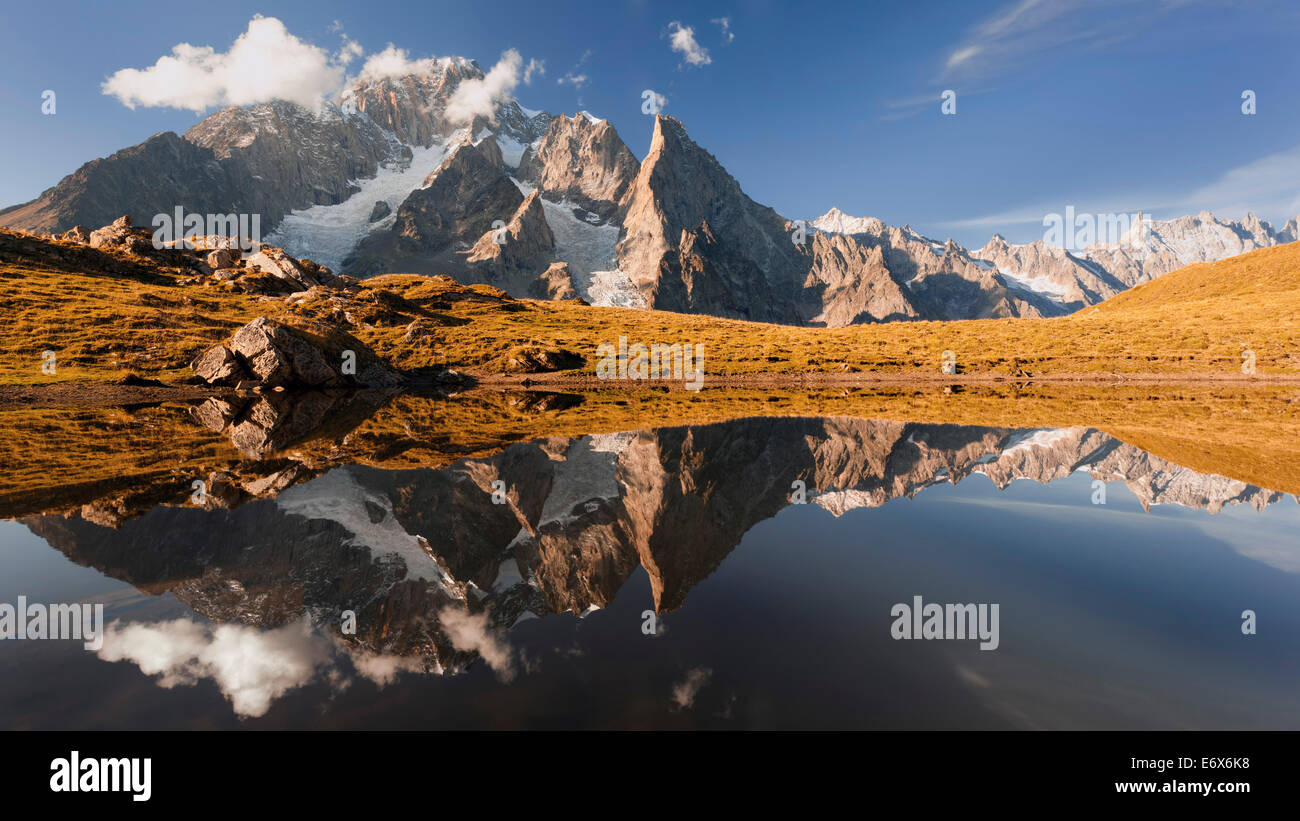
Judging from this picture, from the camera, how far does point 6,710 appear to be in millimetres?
6770

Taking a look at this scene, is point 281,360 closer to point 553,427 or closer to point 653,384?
point 653,384

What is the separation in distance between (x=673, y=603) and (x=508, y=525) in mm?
7307

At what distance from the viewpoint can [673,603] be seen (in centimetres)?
1022

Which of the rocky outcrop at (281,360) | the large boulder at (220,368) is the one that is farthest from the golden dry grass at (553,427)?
the rocky outcrop at (281,360)

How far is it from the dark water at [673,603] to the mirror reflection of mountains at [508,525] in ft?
0.33

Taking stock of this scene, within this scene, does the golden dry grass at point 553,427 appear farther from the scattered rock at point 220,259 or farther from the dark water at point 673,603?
the scattered rock at point 220,259

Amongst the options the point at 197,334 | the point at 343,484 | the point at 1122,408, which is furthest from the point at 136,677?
the point at 197,334

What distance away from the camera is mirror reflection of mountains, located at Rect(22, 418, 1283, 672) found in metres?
10.3

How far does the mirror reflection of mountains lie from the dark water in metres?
0.10

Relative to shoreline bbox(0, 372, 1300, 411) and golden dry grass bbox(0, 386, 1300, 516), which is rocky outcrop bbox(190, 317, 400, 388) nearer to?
shoreline bbox(0, 372, 1300, 411)

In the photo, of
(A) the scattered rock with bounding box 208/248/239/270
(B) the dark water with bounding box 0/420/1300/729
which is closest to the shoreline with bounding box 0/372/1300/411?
(B) the dark water with bounding box 0/420/1300/729

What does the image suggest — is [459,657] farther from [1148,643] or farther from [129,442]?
[129,442]

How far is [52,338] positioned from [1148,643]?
11400 centimetres
